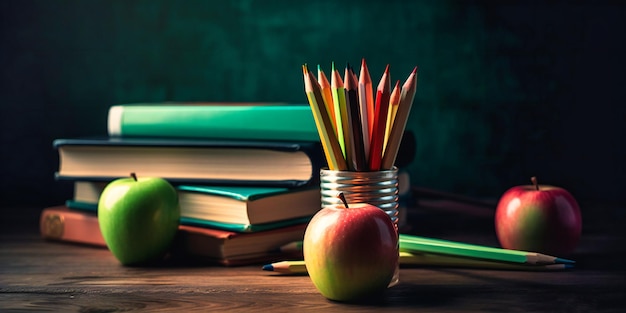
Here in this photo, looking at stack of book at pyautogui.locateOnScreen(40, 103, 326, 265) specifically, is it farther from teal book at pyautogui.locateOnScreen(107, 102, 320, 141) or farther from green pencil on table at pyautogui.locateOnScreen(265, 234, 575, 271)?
green pencil on table at pyautogui.locateOnScreen(265, 234, 575, 271)

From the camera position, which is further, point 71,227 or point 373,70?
point 373,70

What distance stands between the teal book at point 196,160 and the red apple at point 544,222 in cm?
27

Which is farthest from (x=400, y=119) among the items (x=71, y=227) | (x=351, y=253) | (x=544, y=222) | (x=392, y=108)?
(x=71, y=227)

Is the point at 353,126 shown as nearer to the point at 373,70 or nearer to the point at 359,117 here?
the point at 359,117

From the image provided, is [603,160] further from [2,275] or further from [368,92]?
[2,275]

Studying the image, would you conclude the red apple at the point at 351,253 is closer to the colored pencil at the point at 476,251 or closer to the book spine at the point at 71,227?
the colored pencil at the point at 476,251

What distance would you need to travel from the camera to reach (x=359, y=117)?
867mm

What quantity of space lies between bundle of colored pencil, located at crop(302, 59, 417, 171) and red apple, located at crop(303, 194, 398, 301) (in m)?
0.08

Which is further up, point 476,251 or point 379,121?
point 379,121

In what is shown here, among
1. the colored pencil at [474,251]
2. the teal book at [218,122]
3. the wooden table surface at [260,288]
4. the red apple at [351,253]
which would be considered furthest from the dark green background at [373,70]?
the red apple at [351,253]

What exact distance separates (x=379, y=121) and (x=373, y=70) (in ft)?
2.11

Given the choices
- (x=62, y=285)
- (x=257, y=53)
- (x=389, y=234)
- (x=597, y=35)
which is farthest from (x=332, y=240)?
(x=597, y=35)

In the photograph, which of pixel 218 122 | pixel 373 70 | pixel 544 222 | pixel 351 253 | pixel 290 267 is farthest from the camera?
pixel 373 70

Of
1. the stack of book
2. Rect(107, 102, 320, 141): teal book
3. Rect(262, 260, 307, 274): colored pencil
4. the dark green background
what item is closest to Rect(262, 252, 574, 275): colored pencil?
Rect(262, 260, 307, 274): colored pencil
